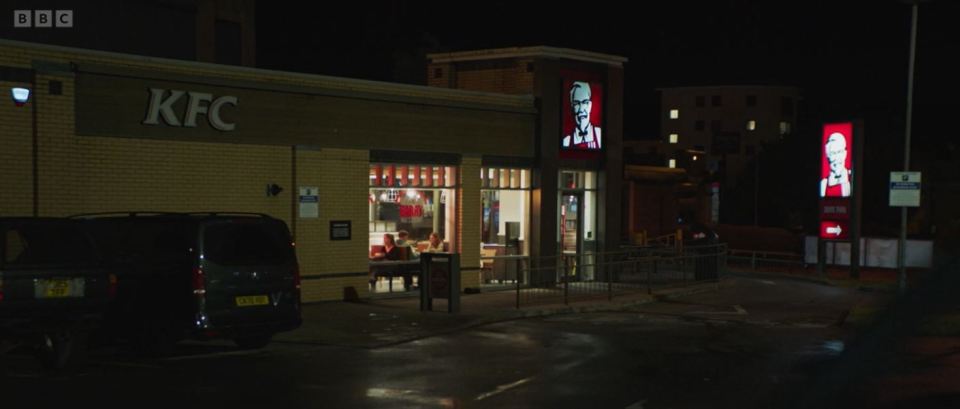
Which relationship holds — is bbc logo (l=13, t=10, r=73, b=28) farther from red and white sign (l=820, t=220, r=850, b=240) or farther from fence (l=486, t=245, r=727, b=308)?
red and white sign (l=820, t=220, r=850, b=240)

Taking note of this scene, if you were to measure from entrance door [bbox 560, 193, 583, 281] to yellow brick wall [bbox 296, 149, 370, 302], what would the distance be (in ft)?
18.8

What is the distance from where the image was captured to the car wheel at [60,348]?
11781mm

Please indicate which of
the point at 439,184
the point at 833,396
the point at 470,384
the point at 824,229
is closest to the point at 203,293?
the point at 470,384

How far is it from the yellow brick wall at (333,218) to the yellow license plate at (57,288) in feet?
25.7

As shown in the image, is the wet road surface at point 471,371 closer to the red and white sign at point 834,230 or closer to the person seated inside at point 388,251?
the person seated inside at point 388,251

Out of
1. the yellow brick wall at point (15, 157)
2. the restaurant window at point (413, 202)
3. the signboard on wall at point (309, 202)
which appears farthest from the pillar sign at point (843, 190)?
the yellow brick wall at point (15, 157)

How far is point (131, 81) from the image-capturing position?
56.0 feet

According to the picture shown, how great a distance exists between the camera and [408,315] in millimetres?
17641

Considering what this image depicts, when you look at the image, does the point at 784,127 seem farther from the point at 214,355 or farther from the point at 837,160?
the point at 214,355

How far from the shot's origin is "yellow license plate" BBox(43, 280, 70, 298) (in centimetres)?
1144

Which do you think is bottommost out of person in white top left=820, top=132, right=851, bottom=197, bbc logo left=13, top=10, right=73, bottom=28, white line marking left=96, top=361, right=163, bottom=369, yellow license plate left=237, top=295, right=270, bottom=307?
white line marking left=96, top=361, right=163, bottom=369

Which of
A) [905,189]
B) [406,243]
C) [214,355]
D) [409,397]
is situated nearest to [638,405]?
[409,397]

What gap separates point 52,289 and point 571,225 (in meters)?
15.0

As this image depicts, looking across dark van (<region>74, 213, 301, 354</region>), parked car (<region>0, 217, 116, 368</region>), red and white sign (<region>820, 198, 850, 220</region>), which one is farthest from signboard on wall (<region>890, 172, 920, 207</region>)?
parked car (<region>0, 217, 116, 368</region>)
